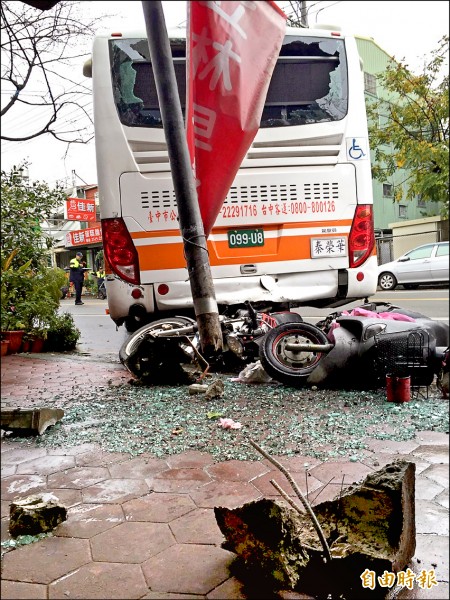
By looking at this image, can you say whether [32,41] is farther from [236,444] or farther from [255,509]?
[255,509]

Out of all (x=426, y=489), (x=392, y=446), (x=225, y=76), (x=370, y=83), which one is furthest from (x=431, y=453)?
(x=370, y=83)

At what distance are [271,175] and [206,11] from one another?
8.20 feet

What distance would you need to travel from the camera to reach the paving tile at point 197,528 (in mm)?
1979

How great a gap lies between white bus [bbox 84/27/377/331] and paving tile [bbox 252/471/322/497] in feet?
5.48

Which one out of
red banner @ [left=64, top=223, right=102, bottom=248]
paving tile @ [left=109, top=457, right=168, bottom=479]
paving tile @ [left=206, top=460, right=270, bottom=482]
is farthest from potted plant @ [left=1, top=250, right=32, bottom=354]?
paving tile @ [left=206, top=460, right=270, bottom=482]

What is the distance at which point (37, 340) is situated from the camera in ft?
26.1

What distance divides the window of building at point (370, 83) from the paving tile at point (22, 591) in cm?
466

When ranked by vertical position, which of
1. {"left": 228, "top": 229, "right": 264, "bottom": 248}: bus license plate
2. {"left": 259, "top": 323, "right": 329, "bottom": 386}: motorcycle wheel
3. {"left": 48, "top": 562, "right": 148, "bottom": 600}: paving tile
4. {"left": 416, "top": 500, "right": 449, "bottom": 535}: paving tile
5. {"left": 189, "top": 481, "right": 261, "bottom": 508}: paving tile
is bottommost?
{"left": 189, "top": 481, "right": 261, "bottom": 508}: paving tile

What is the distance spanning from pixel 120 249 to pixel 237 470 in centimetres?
224

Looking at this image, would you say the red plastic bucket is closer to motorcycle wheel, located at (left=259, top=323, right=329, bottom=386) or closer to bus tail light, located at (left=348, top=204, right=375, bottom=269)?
motorcycle wheel, located at (left=259, top=323, right=329, bottom=386)

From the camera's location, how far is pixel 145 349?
4.66m

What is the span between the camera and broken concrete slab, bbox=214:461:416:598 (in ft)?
5.30

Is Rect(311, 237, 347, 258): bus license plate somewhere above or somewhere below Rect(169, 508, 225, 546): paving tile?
above

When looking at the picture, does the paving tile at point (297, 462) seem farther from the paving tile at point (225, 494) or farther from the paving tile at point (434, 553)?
the paving tile at point (434, 553)
